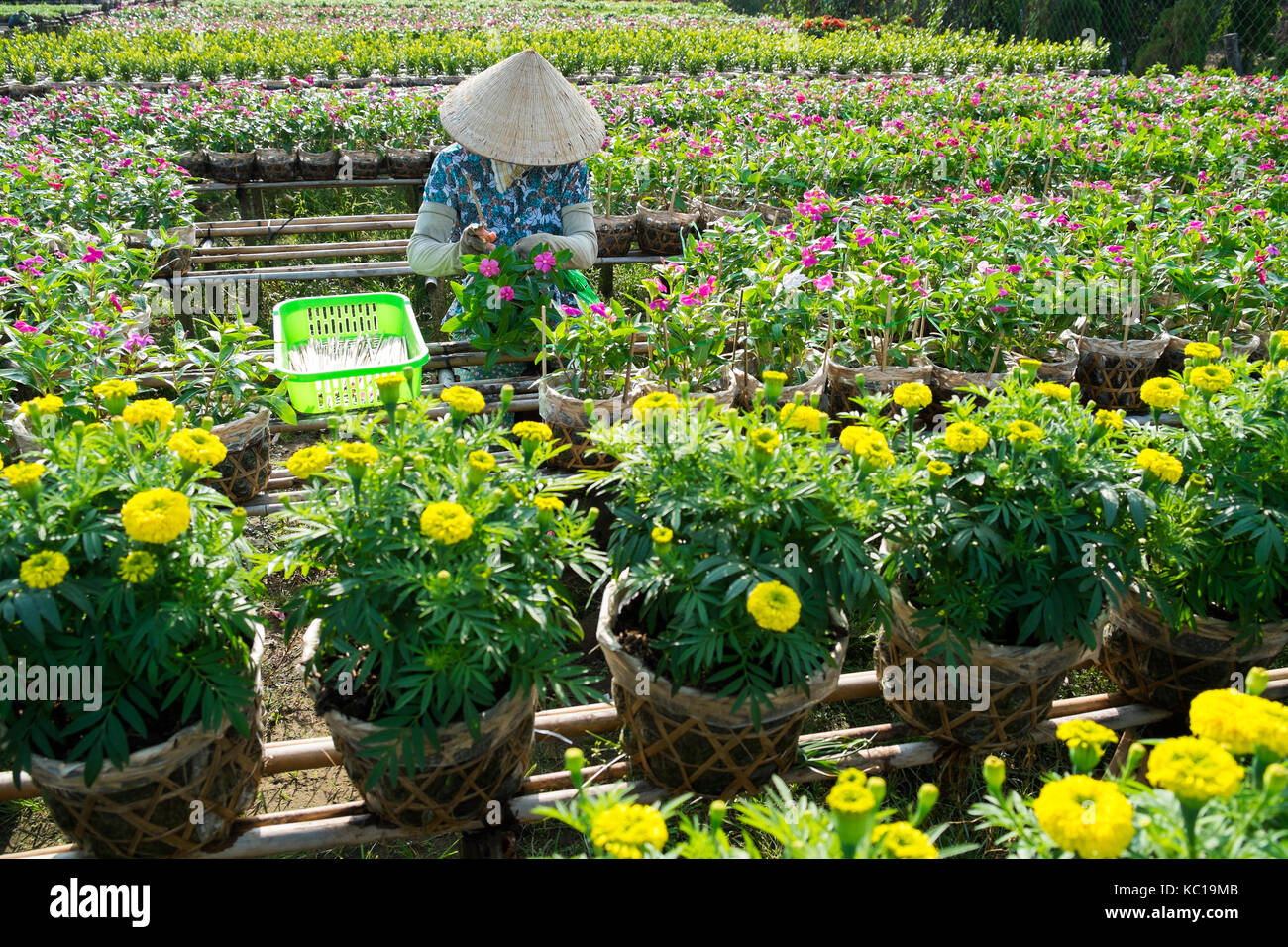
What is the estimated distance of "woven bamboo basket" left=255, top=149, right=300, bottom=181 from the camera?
21.7 ft

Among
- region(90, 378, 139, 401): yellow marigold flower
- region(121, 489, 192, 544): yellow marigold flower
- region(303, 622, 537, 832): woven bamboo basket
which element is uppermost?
region(90, 378, 139, 401): yellow marigold flower

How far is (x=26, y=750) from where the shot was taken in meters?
1.56

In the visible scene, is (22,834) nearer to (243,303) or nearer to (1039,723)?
(1039,723)

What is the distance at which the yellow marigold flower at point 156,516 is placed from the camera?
4.72 feet

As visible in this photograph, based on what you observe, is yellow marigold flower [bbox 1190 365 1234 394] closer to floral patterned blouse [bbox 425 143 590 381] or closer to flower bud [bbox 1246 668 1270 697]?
flower bud [bbox 1246 668 1270 697]

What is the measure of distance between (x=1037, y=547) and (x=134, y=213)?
4481 millimetres

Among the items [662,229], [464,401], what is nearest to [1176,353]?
[662,229]

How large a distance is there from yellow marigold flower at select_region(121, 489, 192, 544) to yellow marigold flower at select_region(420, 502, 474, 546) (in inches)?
15.5

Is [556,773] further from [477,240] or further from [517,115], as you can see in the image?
[517,115]

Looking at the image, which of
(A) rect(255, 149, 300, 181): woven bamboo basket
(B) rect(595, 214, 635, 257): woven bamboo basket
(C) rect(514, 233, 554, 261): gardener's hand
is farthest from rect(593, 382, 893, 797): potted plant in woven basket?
(A) rect(255, 149, 300, 181): woven bamboo basket

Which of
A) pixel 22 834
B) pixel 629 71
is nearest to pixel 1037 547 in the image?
pixel 22 834

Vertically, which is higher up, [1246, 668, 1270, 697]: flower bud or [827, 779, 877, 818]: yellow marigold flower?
[1246, 668, 1270, 697]: flower bud

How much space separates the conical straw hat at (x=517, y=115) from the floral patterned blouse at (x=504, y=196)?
251 mm

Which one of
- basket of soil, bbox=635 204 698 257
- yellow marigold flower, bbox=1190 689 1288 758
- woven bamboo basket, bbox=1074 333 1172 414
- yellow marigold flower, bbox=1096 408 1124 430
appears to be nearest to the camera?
yellow marigold flower, bbox=1190 689 1288 758
